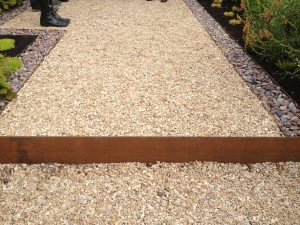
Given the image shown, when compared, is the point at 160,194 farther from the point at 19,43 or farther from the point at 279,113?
the point at 19,43

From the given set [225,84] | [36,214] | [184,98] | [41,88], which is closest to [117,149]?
[36,214]

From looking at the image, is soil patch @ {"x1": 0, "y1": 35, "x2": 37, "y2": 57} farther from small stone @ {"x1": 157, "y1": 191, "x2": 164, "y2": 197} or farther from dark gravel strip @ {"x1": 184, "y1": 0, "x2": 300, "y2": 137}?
small stone @ {"x1": 157, "y1": 191, "x2": 164, "y2": 197}

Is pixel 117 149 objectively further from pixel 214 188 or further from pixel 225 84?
pixel 225 84

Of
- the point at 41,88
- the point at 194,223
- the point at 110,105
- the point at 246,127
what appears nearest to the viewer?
the point at 194,223

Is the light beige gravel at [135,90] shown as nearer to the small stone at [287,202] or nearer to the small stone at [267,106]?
the small stone at [267,106]

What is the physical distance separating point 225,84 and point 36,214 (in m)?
2.25

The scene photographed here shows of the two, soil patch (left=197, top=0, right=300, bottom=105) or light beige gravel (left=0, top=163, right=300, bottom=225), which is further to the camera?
soil patch (left=197, top=0, right=300, bottom=105)

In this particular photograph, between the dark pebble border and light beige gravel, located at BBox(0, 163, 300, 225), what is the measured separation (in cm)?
106

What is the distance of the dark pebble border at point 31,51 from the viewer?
3156 millimetres

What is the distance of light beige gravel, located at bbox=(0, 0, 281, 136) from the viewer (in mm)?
2549

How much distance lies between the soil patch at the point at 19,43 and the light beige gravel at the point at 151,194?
2.11 meters

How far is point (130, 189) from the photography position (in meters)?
2.00

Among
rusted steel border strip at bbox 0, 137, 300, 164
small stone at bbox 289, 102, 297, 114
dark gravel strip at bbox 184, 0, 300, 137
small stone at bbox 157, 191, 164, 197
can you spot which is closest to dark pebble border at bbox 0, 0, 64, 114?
rusted steel border strip at bbox 0, 137, 300, 164

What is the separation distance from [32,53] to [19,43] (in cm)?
43
